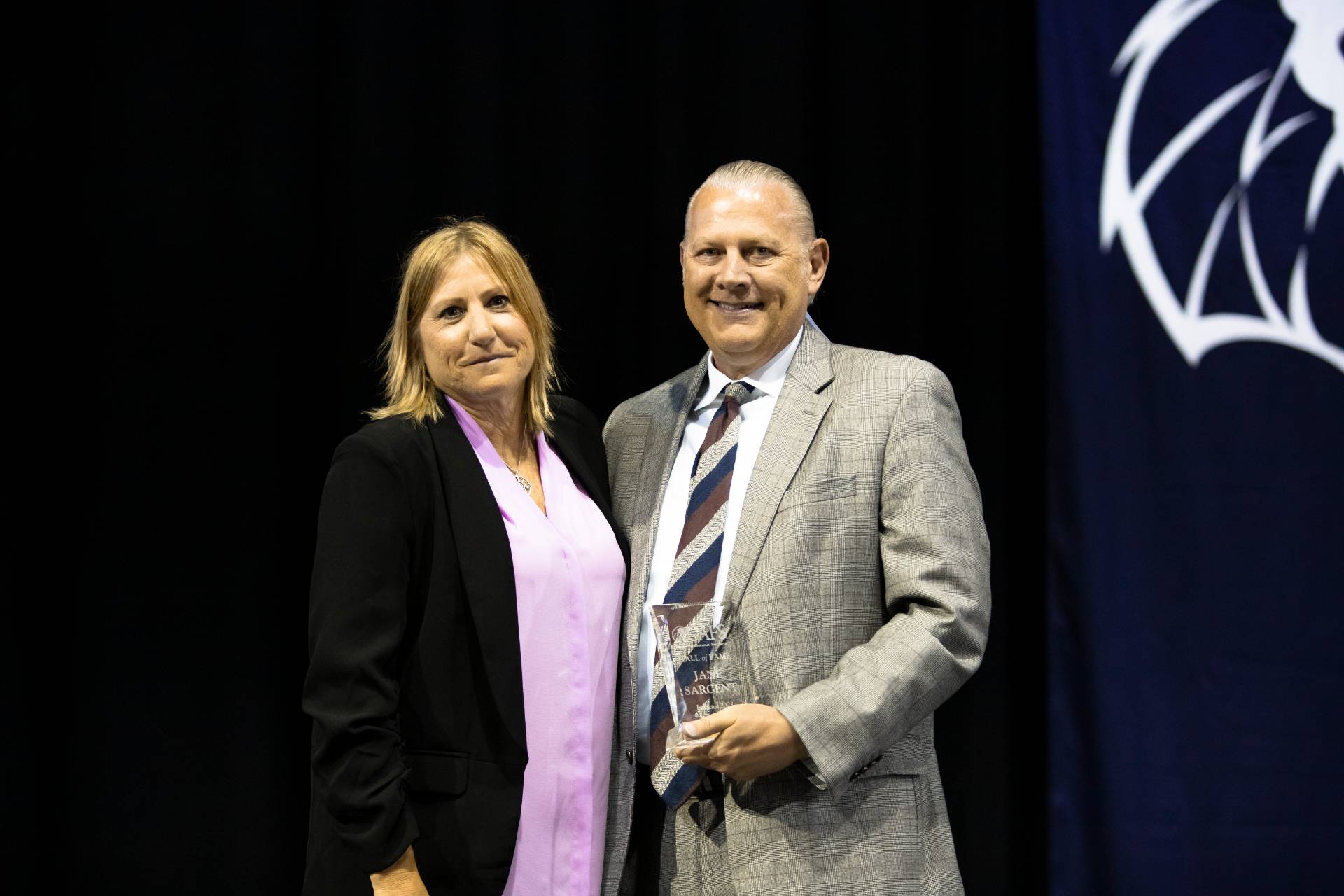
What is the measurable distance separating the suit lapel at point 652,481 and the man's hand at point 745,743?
28cm

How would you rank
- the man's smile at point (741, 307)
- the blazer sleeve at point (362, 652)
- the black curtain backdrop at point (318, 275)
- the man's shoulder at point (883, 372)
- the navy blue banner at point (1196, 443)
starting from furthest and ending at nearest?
the navy blue banner at point (1196, 443) → the black curtain backdrop at point (318, 275) → the man's smile at point (741, 307) → the man's shoulder at point (883, 372) → the blazer sleeve at point (362, 652)

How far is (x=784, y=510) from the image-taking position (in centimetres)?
193

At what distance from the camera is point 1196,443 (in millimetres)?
2924

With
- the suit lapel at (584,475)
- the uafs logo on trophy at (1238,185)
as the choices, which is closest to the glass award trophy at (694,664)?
the suit lapel at (584,475)

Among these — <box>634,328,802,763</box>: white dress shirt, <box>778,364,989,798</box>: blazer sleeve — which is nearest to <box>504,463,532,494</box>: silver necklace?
<box>634,328,802,763</box>: white dress shirt

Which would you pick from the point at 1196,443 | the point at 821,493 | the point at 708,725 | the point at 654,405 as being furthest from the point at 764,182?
the point at 1196,443

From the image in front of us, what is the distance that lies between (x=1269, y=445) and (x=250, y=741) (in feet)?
8.01

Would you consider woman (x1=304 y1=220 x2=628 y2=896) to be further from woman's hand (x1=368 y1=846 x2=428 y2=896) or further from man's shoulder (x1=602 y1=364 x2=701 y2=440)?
man's shoulder (x1=602 y1=364 x2=701 y2=440)

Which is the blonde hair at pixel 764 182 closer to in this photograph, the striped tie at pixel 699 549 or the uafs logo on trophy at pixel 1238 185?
the striped tie at pixel 699 549

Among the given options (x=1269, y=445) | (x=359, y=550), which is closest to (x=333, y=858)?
(x=359, y=550)

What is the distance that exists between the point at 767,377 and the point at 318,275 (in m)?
1.23

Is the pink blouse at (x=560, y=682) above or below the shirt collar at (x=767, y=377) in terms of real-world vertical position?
below

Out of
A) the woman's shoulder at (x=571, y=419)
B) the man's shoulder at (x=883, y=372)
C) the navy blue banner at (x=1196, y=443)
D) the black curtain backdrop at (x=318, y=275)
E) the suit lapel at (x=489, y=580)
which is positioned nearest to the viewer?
the suit lapel at (x=489, y=580)

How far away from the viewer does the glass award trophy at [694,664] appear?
1765 mm
